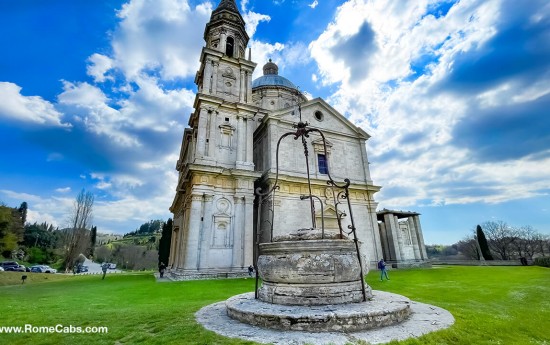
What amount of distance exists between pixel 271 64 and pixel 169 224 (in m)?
28.2

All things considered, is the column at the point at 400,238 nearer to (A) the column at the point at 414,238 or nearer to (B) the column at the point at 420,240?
(A) the column at the point at 414,238

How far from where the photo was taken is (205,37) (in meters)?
25.9

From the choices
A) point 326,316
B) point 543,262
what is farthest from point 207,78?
point 543,262

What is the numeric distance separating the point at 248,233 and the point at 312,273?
1307cm

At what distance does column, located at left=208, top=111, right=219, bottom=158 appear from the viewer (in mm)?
19034

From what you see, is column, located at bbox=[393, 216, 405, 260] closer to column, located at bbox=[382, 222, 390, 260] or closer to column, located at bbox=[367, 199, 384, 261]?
column, located at bbox=[382, 222, 390, 260]

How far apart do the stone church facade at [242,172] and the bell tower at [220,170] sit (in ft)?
0.23

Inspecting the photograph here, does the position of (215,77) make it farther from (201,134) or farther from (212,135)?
(201,134)

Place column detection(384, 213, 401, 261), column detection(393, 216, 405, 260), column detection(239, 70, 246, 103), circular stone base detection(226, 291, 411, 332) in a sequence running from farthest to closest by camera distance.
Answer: column detection(393, 216, 405, 260) < column detection(384, 213, 401, 261) < column detection(239, 70, 246, 103) < circular stone base detection(226, 291, 411, 332)

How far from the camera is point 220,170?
18.0 meters

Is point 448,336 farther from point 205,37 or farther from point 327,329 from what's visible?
point 205,37

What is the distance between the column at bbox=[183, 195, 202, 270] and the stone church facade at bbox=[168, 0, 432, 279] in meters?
0.06

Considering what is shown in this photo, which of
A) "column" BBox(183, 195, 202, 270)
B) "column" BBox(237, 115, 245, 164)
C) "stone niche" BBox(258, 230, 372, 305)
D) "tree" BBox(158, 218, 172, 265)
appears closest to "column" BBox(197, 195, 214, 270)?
"column" BBox(183, 195, 202, 270)

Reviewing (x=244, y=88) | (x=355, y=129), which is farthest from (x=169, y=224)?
(x=355, y=129)
